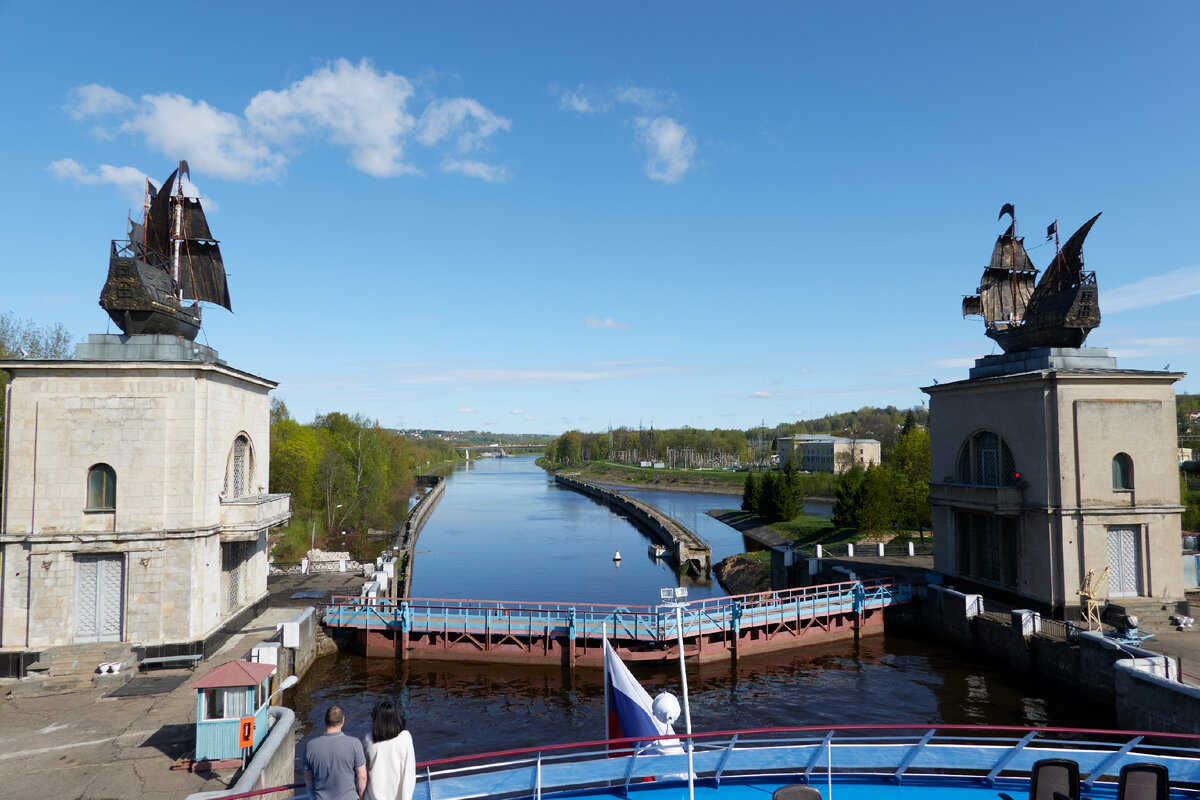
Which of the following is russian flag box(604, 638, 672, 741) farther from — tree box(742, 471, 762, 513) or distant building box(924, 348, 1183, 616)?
tree box(742, 471, 762, 513)

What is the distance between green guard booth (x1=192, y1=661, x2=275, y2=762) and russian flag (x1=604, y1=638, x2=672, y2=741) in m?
7.90

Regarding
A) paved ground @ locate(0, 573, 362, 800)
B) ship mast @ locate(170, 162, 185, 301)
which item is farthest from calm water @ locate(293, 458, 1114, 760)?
ship mast @ locate(170, 162, 185, 301)

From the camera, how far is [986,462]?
29.1 meters

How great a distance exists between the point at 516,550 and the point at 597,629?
32.3 meters

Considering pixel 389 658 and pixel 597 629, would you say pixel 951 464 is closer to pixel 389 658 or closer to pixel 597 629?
pixel 597 629

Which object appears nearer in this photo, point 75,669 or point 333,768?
point 333,768

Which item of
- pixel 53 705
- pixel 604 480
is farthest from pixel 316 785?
pixel 604 480

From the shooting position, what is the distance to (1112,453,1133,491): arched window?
2556cm

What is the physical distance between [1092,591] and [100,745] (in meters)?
30.2

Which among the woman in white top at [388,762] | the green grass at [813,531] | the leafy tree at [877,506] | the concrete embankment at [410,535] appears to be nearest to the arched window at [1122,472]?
the leafy tree at [877,506]

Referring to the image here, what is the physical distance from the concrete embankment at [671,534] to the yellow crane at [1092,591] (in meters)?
27.5

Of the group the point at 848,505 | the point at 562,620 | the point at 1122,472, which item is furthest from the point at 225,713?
the point at 848,505

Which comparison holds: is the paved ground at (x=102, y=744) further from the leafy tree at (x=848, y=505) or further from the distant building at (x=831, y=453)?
the distant building at (x=831, y=453)

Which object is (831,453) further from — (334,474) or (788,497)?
(334,474)
